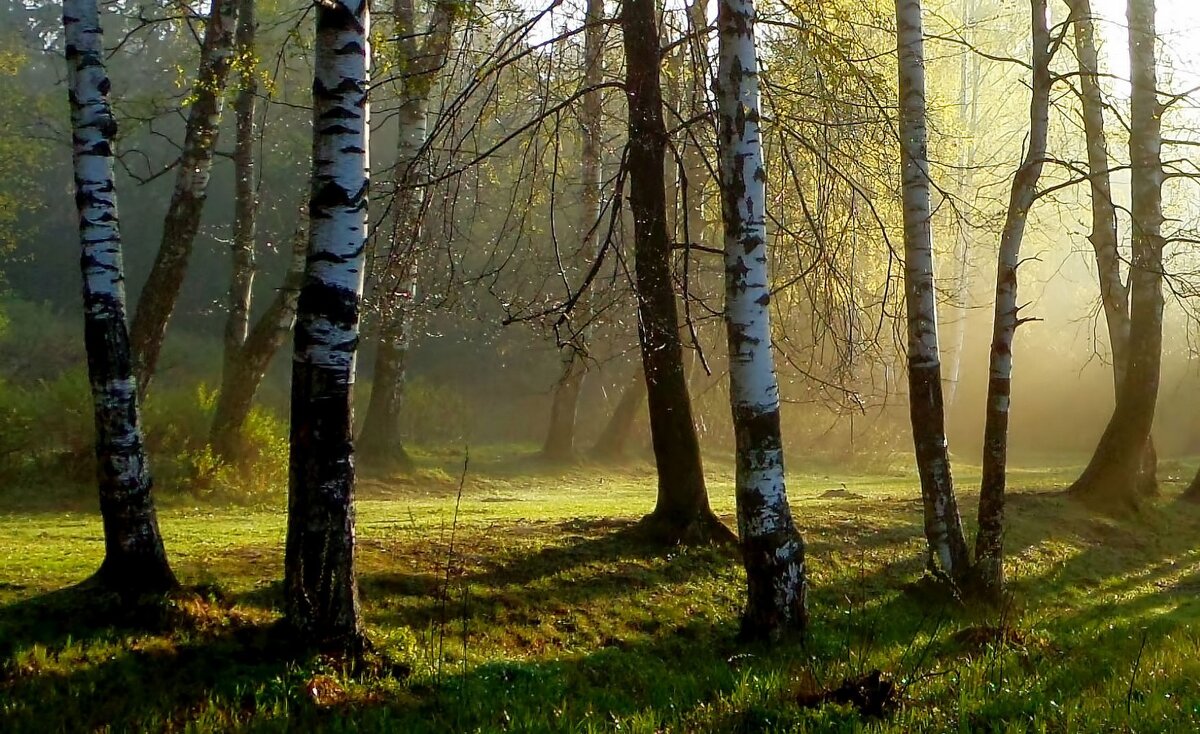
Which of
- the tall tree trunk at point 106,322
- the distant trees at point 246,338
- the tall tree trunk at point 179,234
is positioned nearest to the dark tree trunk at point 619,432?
the distant trees at point 246,338

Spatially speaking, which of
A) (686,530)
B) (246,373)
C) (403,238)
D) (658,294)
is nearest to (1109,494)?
(686,530)

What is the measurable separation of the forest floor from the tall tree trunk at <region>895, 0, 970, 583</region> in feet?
2.28

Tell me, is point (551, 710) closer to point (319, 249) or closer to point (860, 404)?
point (319, 249)

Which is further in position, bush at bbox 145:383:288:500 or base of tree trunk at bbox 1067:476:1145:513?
base of tree trunk at bbox 1067:476:1145:513

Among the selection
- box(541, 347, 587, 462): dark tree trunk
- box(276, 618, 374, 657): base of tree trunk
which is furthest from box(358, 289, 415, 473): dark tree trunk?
box(276, 618, 374, 657): base of tree trunk

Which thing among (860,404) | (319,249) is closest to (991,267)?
(860,404)

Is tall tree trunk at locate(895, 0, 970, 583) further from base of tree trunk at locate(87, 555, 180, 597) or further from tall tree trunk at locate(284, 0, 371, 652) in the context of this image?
base of tree trunk at locate(87, 555, 180, 597)

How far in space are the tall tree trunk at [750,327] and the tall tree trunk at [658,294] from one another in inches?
66.4

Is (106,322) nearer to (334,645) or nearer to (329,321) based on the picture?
(329,321)

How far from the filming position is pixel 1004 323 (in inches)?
349

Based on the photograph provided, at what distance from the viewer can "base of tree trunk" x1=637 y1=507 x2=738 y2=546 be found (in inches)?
382

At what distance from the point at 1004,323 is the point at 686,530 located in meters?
3.53

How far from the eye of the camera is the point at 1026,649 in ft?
23.7

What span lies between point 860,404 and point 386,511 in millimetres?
7839
